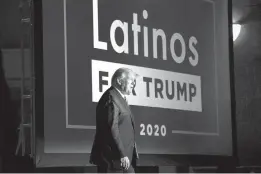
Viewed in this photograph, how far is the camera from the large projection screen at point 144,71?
3797mm

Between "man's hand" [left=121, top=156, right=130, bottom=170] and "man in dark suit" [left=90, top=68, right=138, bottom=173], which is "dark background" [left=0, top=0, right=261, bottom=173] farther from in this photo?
"man's hand" [left=121, top=156, right=130, bottom=170]

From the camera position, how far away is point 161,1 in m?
4.67

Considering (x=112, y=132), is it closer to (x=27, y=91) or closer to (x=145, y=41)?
(x=27, y=91)

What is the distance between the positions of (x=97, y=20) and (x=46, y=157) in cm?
104

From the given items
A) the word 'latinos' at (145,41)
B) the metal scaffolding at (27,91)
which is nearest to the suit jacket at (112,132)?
the word 'latinos' at (145,41)

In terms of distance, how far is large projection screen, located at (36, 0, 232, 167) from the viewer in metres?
3.80

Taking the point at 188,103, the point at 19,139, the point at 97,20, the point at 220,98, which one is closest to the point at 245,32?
the point at 220,98

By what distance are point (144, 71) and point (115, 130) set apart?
71cm

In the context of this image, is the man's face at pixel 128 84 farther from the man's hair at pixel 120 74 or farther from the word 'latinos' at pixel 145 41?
the word 'latinos' at pixel 145 41

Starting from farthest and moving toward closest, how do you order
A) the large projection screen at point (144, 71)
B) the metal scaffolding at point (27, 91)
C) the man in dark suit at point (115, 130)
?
the man in dark suit at point (115, 130), the large projection screen at point (144, 71), the metal scaffolding at point (27, 91)

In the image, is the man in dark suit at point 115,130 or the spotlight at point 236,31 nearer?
the man in dark suit at point 115,130

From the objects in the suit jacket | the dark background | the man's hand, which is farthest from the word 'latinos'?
the man's hand

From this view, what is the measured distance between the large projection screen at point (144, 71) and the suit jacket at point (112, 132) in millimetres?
60

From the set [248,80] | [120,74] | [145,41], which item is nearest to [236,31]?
[248,80]
